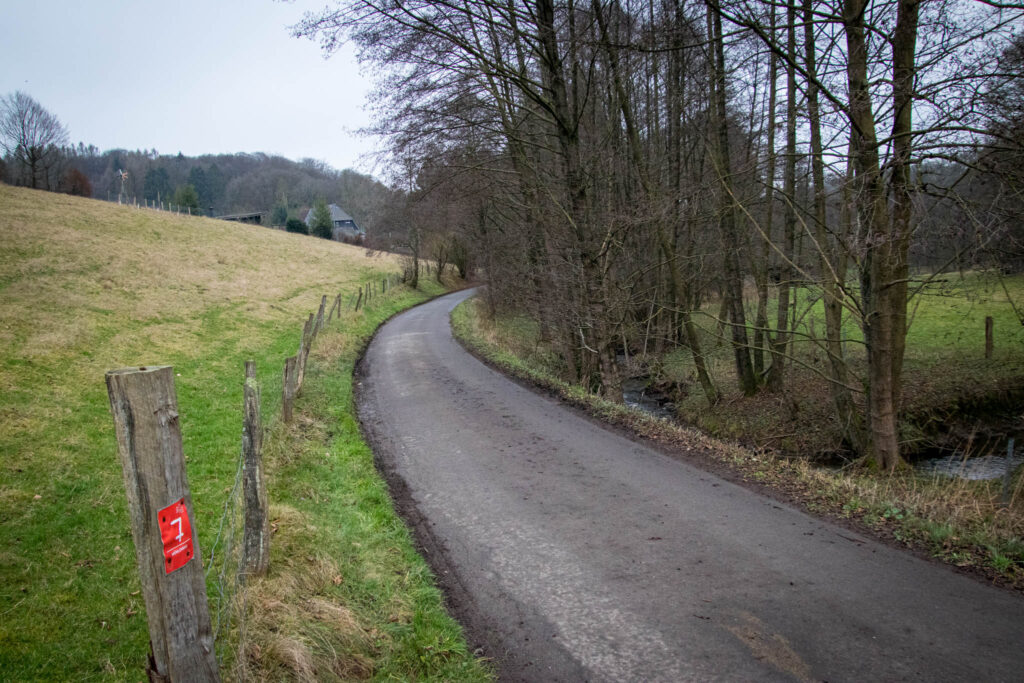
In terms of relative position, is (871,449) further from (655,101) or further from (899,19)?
(655,101)

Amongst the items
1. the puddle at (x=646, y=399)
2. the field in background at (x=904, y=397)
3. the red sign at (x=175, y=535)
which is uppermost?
the red sign at (x=175, y=535)

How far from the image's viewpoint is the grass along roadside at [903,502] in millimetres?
5191

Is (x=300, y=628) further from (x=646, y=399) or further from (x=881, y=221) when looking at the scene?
(x=646, y=399)

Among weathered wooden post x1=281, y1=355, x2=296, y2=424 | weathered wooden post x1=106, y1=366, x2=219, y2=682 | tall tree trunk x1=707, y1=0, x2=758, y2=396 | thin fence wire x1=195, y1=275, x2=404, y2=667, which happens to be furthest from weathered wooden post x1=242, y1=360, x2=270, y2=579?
tall tree trunk x1=707, y1=0, x2=758, y2=396

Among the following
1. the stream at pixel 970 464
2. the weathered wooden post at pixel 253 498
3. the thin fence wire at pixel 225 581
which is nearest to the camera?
the thin fence wire at pixel 225 581

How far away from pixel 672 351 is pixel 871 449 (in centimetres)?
1181

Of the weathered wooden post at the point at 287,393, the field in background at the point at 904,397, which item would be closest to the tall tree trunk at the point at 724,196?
the field in background at the point at 904,397

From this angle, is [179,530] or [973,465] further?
[973,465]

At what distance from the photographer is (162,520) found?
264 cm

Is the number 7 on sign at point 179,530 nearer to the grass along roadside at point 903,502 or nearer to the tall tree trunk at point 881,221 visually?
the grass along roadside at point 903,502

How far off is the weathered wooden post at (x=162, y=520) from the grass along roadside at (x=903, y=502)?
19.6 feet

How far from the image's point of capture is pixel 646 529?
6.21m

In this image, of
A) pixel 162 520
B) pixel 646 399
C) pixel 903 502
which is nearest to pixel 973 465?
pixel 903 502

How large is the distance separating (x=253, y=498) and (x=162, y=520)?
2.65 m
